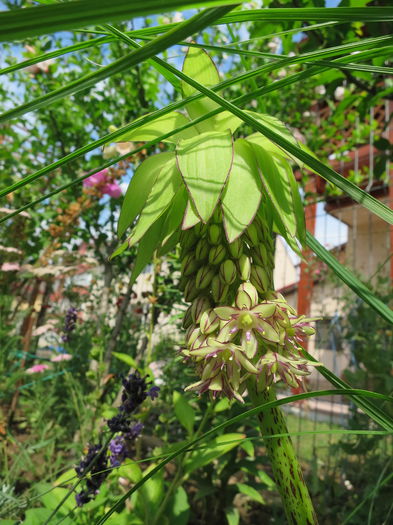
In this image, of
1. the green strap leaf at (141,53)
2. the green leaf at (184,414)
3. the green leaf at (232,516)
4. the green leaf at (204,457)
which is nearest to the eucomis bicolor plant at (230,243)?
the green strap leaf at (141,53)

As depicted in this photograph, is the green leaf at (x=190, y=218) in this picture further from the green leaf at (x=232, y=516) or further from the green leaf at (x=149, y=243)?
the green leaf at (x=232, y=516)

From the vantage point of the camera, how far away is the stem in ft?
0.91

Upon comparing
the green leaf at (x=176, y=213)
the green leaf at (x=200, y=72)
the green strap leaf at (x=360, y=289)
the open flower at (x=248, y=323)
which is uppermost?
the green leaf at (x=200, y=72)

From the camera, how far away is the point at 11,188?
26 centimetres

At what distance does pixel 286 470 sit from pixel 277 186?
23 cm

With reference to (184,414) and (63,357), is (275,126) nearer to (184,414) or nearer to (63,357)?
(184,414)

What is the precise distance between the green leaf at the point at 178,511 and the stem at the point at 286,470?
0.87 m

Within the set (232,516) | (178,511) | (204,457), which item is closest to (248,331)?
(204,457)

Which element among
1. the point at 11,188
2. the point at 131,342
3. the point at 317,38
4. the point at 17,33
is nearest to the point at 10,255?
the point at 131,342

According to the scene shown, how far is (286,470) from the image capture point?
0.28 metres

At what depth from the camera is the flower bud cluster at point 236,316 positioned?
0.30 meters

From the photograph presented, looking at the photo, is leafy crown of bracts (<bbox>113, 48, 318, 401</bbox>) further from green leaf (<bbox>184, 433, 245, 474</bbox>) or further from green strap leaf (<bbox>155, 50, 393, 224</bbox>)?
green leaf (<bbox>184, 433, 245, 474</bbox>)

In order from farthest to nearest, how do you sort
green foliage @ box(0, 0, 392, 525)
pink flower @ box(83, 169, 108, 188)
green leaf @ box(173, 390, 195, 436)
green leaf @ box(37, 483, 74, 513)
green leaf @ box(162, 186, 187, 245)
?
pink flower @ box(83, 169, 108, 188) → green leaf @ box(173, 390, 195, 436) → green leaf @ box(37, 483, 74, 513) → green leaf @ box(162, 186, 187, 245) → green foliage @ box(0, 0, 392, 525)

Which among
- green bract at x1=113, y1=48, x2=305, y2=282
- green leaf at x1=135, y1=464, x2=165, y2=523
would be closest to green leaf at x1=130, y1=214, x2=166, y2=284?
green bract at x1=113, y1=48, x2=305, y2=282
